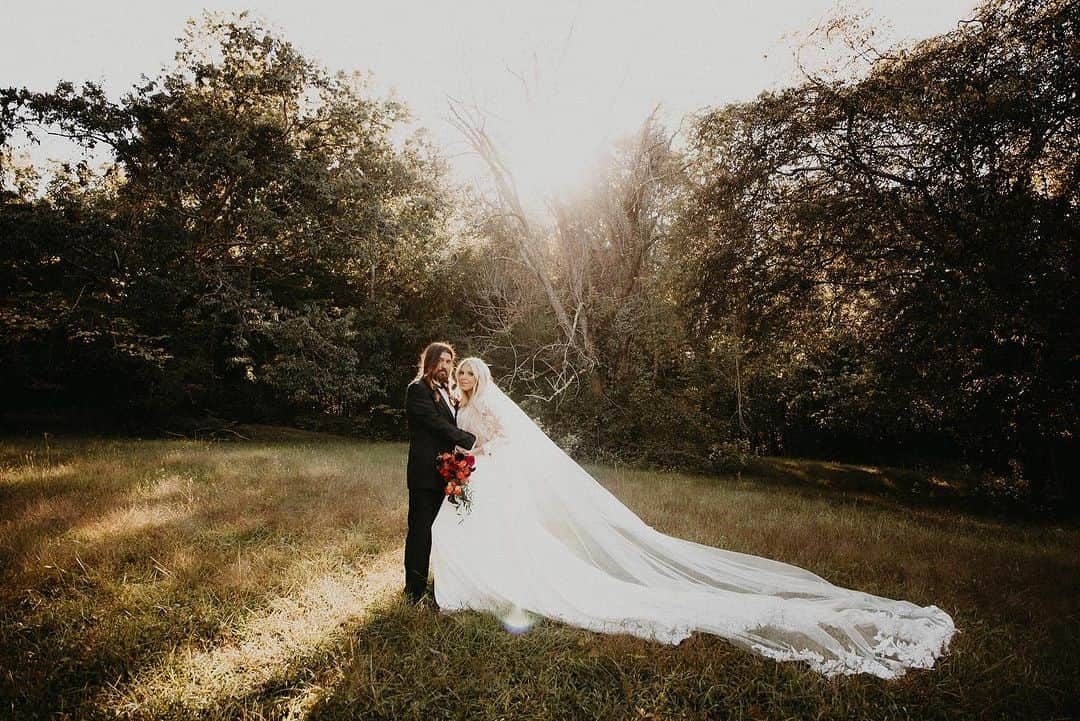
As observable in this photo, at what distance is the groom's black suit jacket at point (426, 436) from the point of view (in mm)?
4438

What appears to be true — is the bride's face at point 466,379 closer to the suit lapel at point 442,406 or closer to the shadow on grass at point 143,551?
the suit lapel at point 442,406

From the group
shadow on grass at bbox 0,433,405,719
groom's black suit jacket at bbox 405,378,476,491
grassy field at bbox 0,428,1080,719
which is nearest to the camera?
grassy field at bbox 0,428,1080,719

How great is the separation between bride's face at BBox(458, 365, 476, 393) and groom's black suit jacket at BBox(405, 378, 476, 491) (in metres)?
0.35

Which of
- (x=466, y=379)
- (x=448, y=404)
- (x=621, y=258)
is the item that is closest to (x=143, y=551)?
(x=448, y=404)

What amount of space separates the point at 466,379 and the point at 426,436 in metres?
0.65

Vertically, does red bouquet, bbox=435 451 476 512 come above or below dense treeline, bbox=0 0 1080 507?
below

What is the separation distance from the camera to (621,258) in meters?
15.8

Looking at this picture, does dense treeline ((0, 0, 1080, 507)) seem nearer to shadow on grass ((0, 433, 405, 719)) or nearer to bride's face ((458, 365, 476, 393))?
shadow on grass ((0, 433, 405, 719))

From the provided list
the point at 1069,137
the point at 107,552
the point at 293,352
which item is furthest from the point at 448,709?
the point at 293,352

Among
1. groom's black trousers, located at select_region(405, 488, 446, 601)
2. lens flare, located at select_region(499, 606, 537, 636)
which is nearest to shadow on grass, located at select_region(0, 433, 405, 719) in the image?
groom's black trousers, located at select_region(405, 488, 446, 601)

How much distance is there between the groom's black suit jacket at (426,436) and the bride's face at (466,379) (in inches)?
13.8

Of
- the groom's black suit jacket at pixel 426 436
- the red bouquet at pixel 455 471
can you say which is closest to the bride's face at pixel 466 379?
the groom's black suit jacket at pixel 426 436

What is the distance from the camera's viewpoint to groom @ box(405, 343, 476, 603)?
14.7ft

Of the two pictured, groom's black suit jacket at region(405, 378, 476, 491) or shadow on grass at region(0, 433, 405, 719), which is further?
groom's black suit jacket at region(405, 378, 476, 491)
